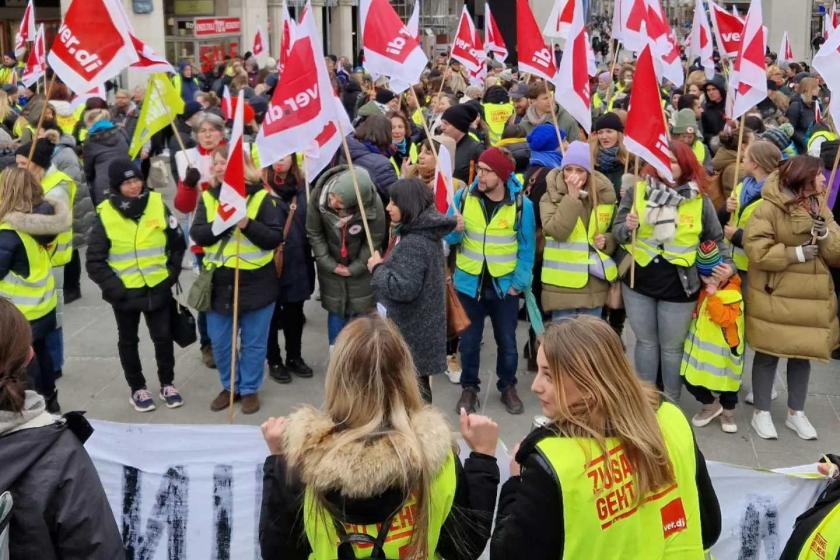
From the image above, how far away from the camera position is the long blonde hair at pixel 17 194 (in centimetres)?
572

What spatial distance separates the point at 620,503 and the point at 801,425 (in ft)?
12.9

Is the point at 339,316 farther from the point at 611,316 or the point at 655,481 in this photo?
the point at 655,481

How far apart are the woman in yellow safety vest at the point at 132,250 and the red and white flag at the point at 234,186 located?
1.83ft

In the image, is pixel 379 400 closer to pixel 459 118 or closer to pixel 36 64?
pixel 459 118

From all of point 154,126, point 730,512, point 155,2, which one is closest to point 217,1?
point 155,2

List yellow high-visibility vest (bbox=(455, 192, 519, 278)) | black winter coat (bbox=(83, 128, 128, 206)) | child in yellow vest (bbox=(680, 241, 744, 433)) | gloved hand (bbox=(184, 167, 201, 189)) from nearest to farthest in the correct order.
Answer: child in yellow vest (bbox=(680, 241, 744, 433)) < yellow high-visibility vest (bbox=(455, 192, 519, 278)) < gloved hand (bbox=(184, 167, 201, 189)) < black winter coat (bbox=(83, 128, 128, 206))

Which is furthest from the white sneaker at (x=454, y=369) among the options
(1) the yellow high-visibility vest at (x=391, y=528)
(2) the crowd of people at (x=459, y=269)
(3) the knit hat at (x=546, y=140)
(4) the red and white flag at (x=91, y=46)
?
(1) the yellow high-visibility vest at (x=391, y=528)

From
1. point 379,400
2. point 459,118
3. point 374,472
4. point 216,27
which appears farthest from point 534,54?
point 216,27

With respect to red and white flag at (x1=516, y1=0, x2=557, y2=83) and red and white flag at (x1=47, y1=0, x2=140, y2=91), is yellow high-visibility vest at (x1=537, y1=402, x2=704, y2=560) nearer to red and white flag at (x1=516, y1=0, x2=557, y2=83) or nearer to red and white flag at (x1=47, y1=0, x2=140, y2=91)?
red and white flag at (x1=47, y1=0, x2=140, y2=91)

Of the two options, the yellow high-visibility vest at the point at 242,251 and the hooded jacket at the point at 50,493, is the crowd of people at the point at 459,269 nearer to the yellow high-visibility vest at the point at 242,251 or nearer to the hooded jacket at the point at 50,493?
the yellow high-visibility vest at the point at 242,251

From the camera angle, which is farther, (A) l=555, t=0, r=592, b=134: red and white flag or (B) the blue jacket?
(A) l=555, t=0, r=592, b=134: red and white flag

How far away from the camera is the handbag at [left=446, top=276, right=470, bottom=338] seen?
5.83 m

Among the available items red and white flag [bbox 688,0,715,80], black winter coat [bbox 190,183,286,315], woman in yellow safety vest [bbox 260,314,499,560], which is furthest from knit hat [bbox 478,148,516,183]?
red and white flag [bbox 688,0,715,80]

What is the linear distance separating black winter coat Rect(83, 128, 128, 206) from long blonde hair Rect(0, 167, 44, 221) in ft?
10.7
